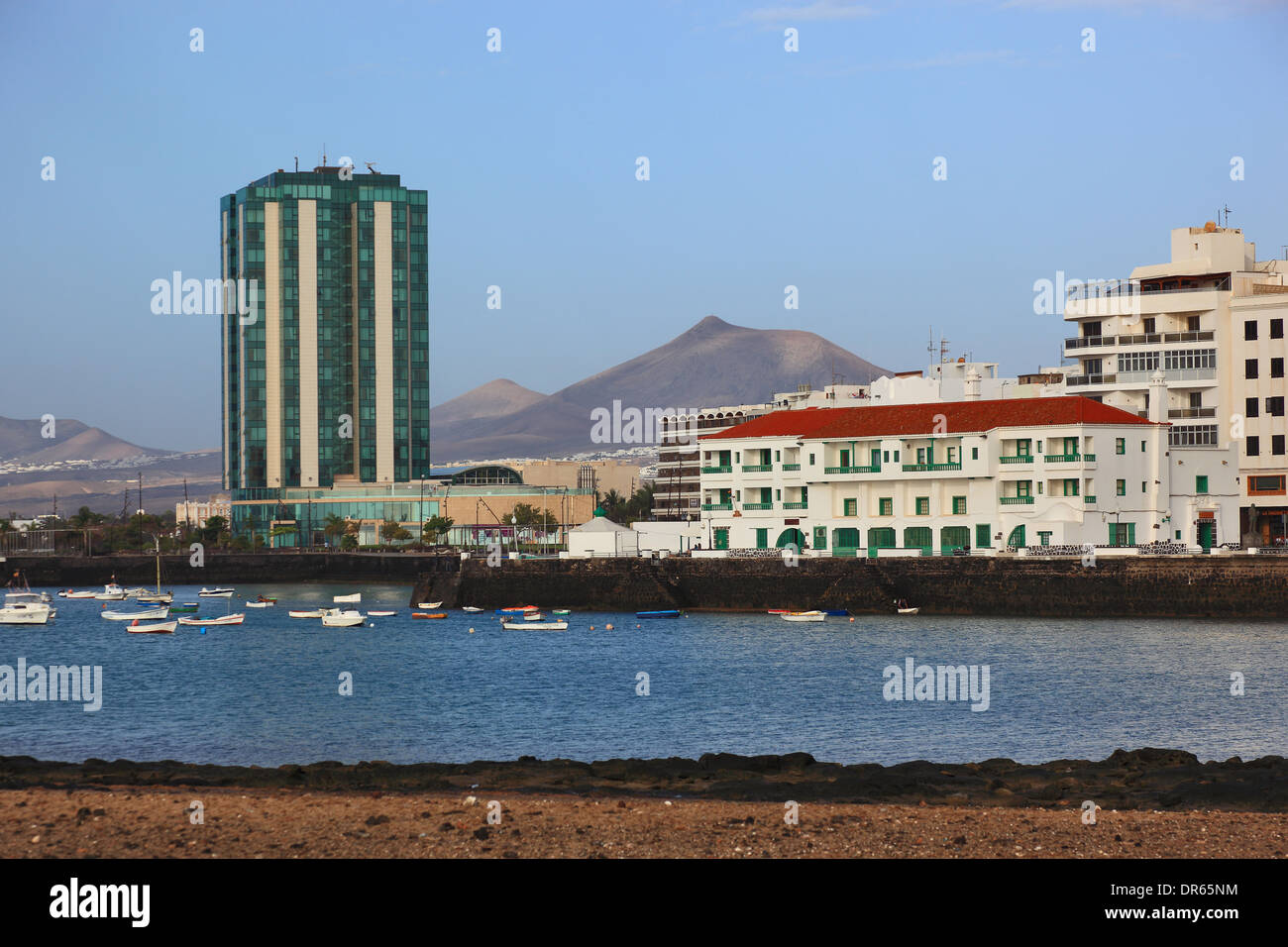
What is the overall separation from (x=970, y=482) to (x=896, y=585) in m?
8.60

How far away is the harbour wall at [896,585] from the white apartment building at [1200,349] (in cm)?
2009

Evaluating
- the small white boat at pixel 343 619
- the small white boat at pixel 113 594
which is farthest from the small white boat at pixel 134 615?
the small white boat at pixel 113 594

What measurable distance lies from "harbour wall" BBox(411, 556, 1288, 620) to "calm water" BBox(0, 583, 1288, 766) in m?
2.30

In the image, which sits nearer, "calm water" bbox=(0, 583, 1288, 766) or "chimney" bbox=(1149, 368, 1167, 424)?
"calm water" bbox=(0, 583, 1288, 766)

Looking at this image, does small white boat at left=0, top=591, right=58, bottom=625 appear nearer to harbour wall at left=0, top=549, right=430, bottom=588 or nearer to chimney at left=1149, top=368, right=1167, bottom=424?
harbour wall at left=0, top=549, right=430, bottom=588

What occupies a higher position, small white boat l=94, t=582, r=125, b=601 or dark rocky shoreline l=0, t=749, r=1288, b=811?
dark rocky shoreline l=0, t=749, r=1288, b=811

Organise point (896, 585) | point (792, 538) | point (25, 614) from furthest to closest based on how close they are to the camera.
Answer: point (25, 614), point (792, 538), point (896, 585)

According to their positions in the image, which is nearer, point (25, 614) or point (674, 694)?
point (674, 694)

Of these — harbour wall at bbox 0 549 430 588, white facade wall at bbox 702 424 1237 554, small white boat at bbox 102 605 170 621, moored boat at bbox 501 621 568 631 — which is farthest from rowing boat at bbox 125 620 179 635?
harbour wall at bbox 0 549 430 588

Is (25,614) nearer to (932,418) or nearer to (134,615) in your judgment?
(134,615)

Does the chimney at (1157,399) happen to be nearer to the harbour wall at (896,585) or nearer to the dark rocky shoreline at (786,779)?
the harbour wall at (896,585)

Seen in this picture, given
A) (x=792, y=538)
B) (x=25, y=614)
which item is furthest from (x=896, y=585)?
(x=25, y=614)

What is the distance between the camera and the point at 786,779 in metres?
32.0

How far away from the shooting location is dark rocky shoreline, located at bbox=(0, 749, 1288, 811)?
28609mm
